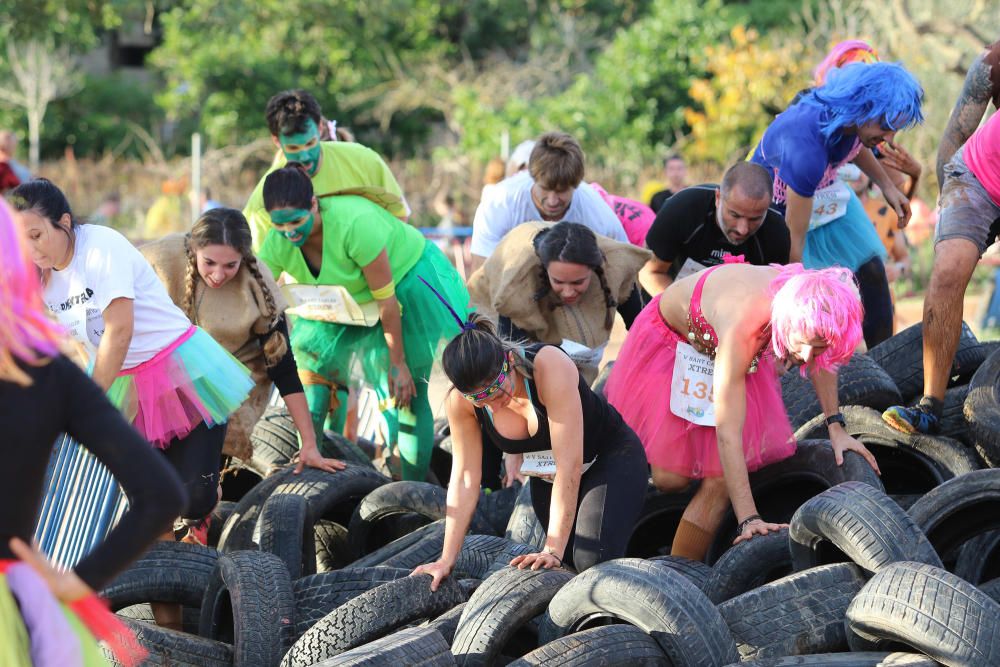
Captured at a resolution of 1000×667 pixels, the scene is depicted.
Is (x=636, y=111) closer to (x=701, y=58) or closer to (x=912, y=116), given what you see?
(x=701, y=58)

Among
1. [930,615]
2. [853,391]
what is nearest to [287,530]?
[853,391]

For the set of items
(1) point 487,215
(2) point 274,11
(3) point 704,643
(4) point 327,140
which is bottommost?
(3) point 704,643

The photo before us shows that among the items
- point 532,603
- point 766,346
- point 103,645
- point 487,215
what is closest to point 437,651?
point 532,603

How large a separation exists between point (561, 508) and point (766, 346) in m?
0.94

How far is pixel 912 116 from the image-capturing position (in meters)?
5.22

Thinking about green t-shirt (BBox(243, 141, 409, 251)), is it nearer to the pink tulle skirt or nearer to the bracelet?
the pink tulle skirt

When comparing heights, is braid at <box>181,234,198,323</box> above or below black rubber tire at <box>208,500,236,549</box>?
above

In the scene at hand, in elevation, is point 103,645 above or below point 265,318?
below

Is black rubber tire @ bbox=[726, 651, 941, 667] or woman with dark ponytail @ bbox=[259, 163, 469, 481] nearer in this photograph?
black rubber tire @ bbox=[726, 651, 941, 667]

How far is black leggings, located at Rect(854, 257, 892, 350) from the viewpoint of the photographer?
617 cm

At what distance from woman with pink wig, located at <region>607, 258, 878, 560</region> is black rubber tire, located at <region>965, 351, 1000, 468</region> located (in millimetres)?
437

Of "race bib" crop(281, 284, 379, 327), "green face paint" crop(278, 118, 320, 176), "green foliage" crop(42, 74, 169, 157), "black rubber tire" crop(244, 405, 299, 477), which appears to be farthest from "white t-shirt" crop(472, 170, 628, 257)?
"green foliage" crop(42, 74, 169, 157)

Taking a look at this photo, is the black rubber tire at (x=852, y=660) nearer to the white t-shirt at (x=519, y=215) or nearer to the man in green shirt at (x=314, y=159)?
the white t-shirt at (x=519, y=215)

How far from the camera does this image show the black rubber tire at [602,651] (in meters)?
3.46
